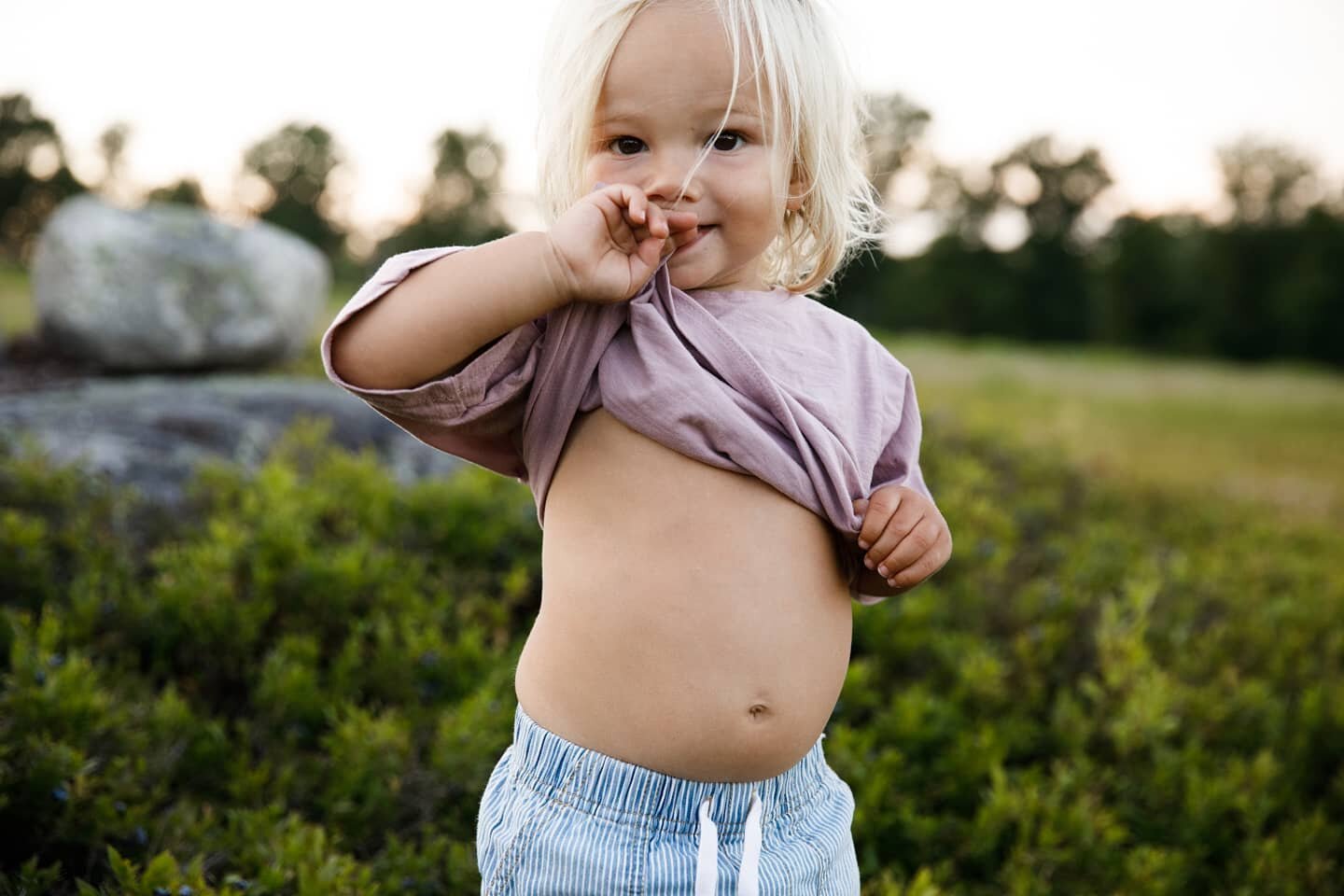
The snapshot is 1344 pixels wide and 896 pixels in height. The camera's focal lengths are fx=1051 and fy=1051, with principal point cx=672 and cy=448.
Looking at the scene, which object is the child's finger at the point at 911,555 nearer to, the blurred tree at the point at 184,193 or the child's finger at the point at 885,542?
the child's finger at the point at 885,542

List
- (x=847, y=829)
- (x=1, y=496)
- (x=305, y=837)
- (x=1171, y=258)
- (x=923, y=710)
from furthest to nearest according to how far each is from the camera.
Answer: (x=1171, y=258), (x=1, y=496), (x=923, y=710), (x=305, y=837), (x=847, y=829)

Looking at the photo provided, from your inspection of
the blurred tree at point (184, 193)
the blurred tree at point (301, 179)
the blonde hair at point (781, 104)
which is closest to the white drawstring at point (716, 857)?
the blonde hair at point (781, 104)

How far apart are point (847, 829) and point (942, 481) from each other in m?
3.30

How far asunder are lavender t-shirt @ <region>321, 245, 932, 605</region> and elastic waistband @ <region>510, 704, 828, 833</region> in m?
0.37

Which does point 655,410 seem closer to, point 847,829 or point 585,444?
point 585,444

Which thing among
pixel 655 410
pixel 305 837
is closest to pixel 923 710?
pixel 305 837

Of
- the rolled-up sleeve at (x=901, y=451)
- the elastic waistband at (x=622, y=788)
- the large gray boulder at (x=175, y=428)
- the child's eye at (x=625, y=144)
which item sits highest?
the child's eye at (x=625, y=144)

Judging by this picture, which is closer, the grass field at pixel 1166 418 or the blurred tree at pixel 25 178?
the grass field at pixel 1166 418

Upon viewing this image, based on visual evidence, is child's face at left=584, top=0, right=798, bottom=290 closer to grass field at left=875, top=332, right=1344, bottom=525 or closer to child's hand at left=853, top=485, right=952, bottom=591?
A: child's hand at left=853, top=485, right=952, bottom=591

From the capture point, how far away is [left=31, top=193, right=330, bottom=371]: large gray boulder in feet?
20.1

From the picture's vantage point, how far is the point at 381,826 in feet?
8.14

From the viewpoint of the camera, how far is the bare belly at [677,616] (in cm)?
147

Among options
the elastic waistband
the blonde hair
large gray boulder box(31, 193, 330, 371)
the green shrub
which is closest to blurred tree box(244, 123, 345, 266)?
large gray boulder box(31, 193, 330, 371)

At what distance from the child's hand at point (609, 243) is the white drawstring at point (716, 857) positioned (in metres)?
0.74
